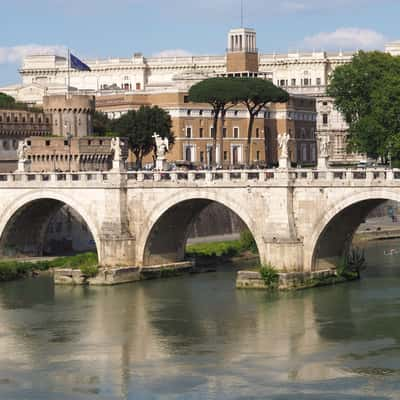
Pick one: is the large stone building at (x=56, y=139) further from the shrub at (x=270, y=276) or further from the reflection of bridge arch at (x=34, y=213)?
the shrub at (x=270, y=276)

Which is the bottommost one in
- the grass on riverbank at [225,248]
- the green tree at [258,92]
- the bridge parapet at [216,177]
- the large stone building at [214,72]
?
the grass on riverbank at [225,248]

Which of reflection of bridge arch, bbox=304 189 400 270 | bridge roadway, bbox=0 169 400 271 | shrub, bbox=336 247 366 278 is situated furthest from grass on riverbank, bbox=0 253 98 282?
shrub, bbox=336 247 366 278

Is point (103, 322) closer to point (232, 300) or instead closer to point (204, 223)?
point (232, 300)

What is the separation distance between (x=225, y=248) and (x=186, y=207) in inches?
279

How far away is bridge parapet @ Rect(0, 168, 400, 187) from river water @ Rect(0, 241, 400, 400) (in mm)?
3730

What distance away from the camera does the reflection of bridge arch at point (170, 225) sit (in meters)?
48.6

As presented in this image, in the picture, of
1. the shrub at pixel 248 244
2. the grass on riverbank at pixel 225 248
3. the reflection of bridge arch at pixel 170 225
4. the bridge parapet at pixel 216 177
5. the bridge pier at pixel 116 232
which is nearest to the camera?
the bridge parapet at pixel 216 177

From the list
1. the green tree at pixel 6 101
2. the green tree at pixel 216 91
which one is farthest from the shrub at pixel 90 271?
the green tree at pixel 6 101

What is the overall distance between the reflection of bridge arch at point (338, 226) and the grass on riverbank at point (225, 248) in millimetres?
9433

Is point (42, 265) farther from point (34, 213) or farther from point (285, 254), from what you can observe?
point (285, 254)

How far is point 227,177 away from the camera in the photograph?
47.7 meters

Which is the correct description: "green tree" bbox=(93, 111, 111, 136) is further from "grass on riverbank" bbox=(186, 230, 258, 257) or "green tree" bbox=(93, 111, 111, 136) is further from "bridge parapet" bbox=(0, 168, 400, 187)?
"bridge parapet" bbox=(0, 168, 400, 187)

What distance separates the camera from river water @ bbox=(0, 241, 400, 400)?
32.9 metres

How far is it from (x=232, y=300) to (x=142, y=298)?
10.8 feet
